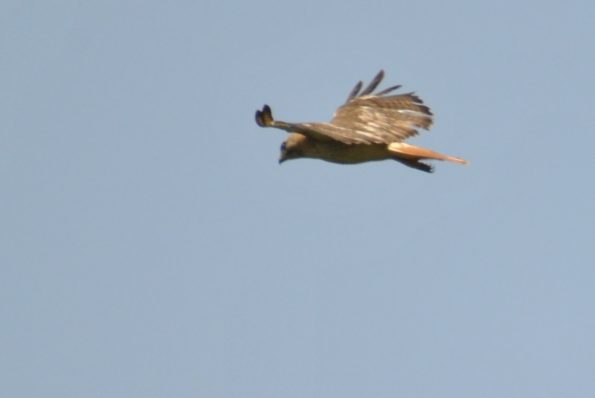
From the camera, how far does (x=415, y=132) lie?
21.4 metres

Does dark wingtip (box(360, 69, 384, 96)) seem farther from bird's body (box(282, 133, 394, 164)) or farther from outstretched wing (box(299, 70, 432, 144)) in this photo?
bird's body (box(282, 133, 394, 164))

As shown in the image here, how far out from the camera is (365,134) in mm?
20531

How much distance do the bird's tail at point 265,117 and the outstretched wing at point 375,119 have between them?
0.84 meters

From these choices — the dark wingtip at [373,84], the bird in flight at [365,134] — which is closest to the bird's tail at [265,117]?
the bird in flight at [365,134]

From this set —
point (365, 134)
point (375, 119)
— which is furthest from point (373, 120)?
point (365, 134)

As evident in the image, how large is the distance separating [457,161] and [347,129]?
5.15 ft

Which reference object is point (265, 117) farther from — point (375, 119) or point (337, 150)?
point (375, 119)

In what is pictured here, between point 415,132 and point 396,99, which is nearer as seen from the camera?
point 415,132

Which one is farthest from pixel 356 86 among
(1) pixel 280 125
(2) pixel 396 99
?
(1) pixel 280 125

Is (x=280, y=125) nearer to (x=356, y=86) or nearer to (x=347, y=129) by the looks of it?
(x=347, y=129)

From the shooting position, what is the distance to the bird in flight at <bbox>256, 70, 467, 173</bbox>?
19.4 m

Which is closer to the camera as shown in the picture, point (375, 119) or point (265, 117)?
point (265, 117)

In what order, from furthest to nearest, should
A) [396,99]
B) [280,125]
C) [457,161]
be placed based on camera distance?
[396,99]
[457,161]
[280,125]

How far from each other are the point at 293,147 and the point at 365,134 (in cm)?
103
